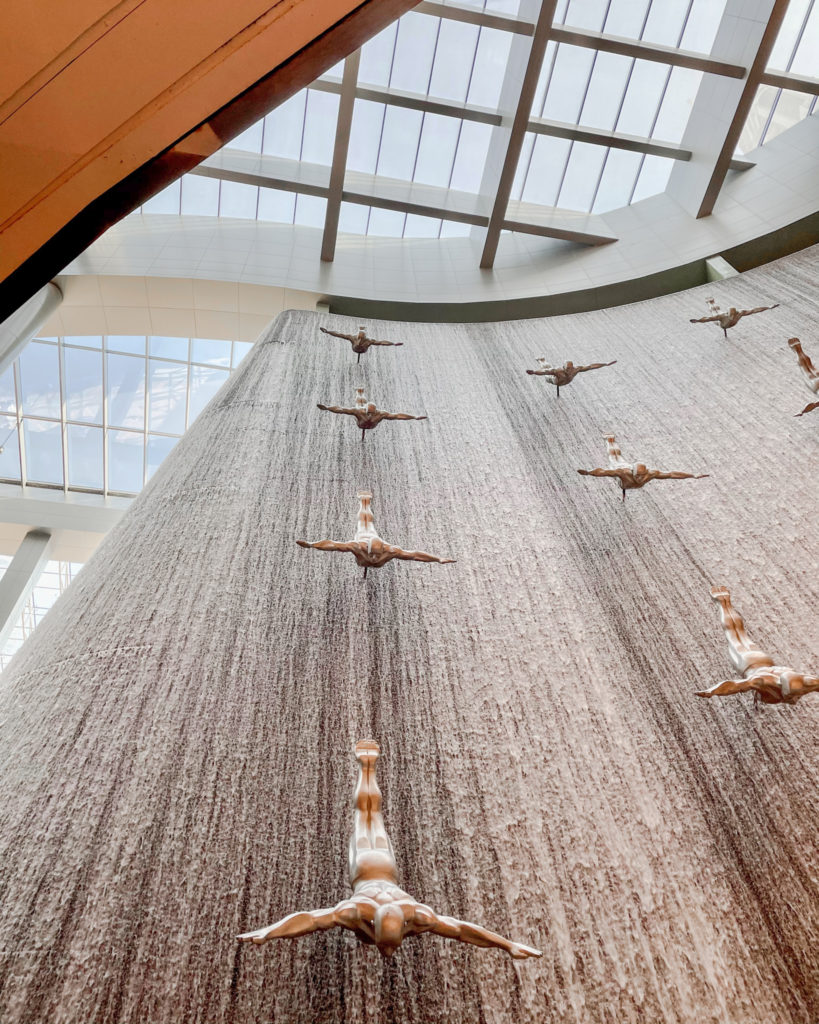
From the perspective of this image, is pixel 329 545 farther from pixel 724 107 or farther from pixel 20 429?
pixel 20 429

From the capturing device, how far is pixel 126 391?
12930 millimetres

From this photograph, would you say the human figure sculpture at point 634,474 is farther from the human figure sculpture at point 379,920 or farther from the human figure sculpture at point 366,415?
the human figure sculpture at point 379,920

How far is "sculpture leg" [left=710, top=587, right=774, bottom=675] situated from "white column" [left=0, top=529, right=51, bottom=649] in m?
11.5

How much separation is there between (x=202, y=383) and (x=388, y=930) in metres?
12.1

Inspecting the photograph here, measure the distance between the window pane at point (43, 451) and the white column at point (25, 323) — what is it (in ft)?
14.7

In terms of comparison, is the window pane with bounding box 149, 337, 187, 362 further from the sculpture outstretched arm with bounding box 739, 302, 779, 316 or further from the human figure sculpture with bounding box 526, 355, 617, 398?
the sculpture outstretched arm with bounding box 739, 302, 779, 316

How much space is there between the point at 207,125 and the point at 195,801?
2005 millimetres

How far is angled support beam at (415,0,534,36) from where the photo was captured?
328 inches

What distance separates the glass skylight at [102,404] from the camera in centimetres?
1248

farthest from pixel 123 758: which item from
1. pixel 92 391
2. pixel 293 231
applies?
pixel 92 391

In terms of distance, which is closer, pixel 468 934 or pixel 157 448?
pixel 468 934

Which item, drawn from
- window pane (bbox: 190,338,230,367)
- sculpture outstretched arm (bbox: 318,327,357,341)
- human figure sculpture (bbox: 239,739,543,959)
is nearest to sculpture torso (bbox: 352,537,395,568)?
human figure sculpture (bbox: 239,739,543,959)

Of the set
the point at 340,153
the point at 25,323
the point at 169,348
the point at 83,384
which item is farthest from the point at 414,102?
the point at 83,384

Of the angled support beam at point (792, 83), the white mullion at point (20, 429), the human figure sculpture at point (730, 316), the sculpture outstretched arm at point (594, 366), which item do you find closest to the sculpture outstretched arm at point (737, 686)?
the sculpture outstretched arm at point (594, 366)
